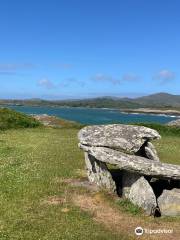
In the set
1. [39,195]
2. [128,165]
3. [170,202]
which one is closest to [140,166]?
[128,165]

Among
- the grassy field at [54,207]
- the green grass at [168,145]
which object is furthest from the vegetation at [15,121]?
the grassy field at [54,207]

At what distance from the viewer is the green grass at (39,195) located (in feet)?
56.9

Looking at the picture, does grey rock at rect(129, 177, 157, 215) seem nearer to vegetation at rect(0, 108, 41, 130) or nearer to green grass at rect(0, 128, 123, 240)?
green grass at rect(0, 128, 123, 240)

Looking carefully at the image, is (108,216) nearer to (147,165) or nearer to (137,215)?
(137,215)

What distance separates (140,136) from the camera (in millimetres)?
23359

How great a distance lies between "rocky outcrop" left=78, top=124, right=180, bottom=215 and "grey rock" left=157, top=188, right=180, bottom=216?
0.14 metres

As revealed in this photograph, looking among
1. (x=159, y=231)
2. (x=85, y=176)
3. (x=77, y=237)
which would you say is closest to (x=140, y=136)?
(x=85, y=176)

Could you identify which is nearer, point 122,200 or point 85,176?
point 122,200

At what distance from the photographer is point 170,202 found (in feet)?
68.0

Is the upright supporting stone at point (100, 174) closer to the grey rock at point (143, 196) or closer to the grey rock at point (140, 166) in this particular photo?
the grey rock at point (140, 166)

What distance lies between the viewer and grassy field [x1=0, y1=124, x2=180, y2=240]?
17.4 m

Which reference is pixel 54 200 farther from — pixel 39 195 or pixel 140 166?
pixel 140 166

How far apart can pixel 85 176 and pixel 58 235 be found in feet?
27.7

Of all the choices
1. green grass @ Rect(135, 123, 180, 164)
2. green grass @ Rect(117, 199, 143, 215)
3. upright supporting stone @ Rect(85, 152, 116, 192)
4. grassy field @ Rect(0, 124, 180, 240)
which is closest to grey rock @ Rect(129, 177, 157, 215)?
green grass @ Rect(117, 199, 143, 215)
